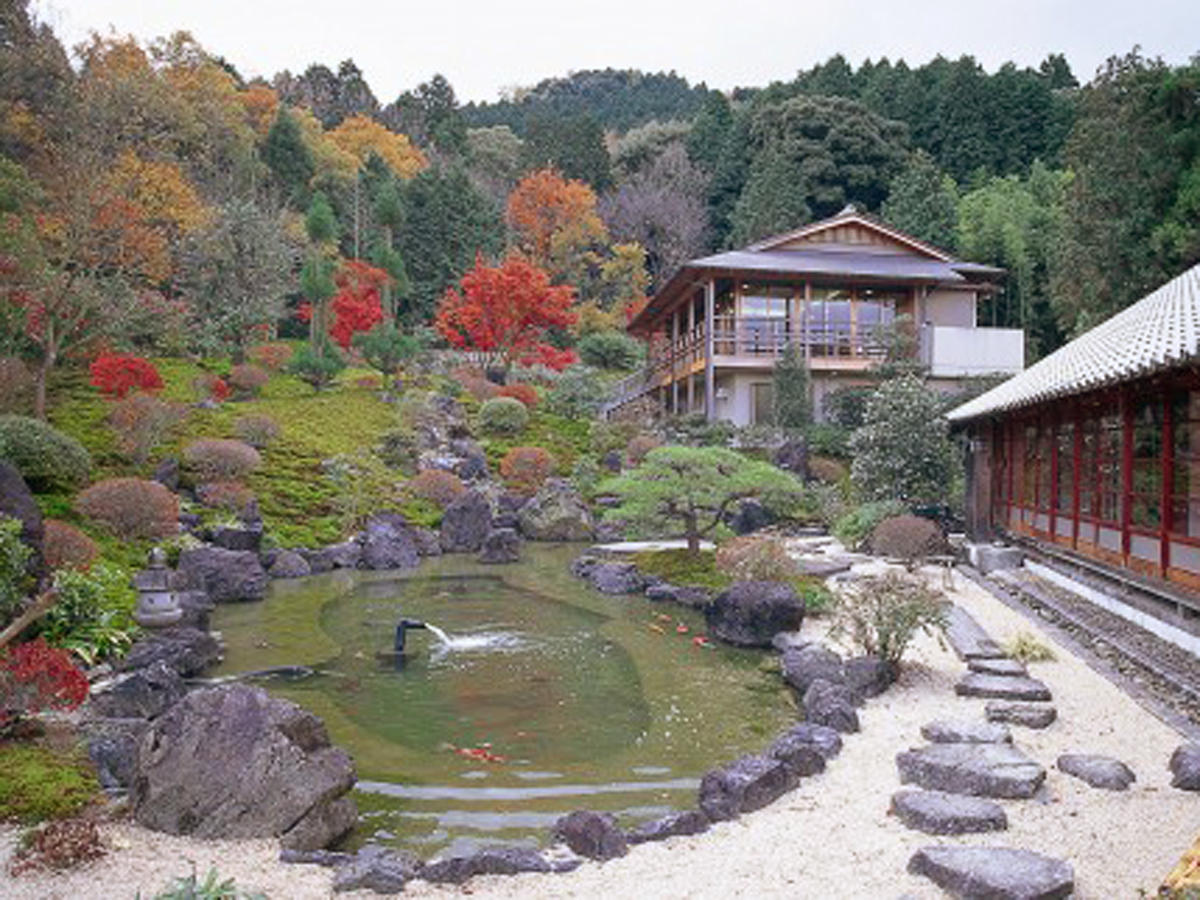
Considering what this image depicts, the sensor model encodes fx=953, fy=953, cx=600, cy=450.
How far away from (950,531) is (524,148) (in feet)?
124

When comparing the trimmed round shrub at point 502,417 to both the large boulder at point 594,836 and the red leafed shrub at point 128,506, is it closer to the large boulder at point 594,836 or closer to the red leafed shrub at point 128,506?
the red leafed shrub at point 128,506

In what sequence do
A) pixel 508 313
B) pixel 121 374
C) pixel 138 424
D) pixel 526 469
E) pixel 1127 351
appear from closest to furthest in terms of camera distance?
1. pixel 1127 351
2. pixel 138 424
3. pixel 121 374
4. pixel 526 469
5. pixel 508 313

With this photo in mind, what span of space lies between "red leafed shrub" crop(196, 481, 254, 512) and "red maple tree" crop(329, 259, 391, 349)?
45.7ft

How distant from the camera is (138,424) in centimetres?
1703

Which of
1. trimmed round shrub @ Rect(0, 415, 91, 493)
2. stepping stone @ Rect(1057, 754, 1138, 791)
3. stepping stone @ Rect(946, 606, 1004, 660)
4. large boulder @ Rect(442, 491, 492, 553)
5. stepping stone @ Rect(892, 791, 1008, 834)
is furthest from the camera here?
large boulder @ Rect(442, 491, 492, 553)

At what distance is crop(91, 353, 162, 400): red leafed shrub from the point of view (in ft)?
61.6

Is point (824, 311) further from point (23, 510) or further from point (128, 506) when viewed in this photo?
point (23, 510)

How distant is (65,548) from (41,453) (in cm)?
365

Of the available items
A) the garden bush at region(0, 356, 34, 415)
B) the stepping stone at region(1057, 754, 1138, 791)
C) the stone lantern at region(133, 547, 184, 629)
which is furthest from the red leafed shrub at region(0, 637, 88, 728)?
the garden bush at region(0, 356, 34, 415)

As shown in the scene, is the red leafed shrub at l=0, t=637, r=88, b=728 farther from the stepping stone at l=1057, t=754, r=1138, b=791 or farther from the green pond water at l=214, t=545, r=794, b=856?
the stepping stone at l=1057, t=754, r=1138, b=791

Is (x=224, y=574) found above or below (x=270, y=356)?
below

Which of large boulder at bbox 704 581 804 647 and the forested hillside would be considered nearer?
large boulder at bbox 704 581 804 647

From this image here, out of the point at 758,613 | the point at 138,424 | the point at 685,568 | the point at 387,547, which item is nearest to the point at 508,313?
the point at 387,547

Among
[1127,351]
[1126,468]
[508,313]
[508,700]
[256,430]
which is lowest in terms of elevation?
[508,700]
